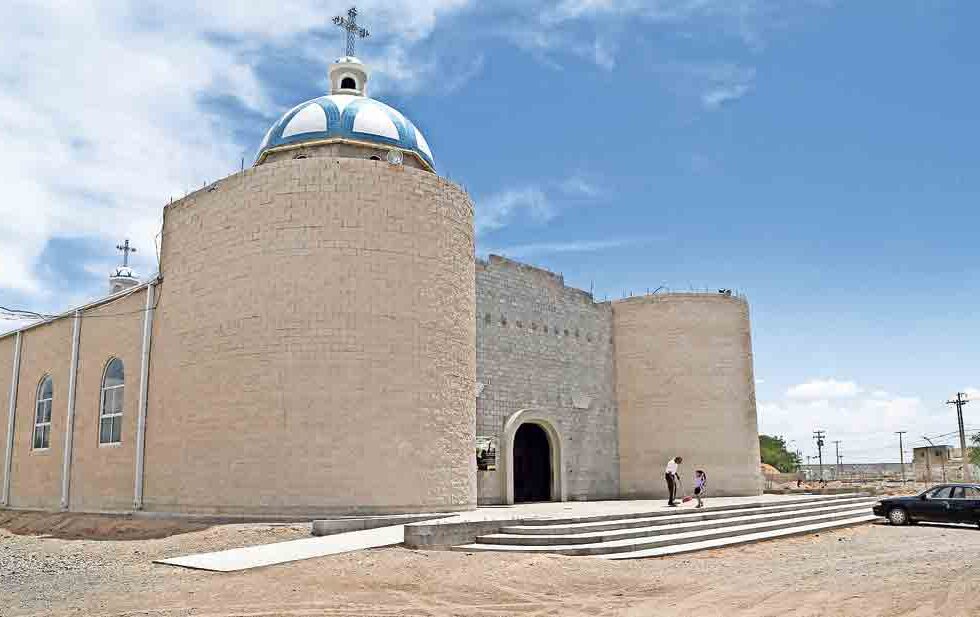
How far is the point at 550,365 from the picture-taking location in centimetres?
2300

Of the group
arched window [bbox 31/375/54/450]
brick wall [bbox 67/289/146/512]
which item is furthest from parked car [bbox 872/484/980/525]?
arched window [bbox 31/375/54/450]

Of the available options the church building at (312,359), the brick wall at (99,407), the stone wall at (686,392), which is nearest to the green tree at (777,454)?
the stone wall at (686,392)

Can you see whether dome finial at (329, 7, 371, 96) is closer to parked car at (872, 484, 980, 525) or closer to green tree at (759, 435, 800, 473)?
parked car at (872, 484, 980, 525)

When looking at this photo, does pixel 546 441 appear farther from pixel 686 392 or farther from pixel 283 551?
pixel 283 551

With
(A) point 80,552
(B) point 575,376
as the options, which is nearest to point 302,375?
(A) point 80,552

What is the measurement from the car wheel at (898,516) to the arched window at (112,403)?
17.9 metres

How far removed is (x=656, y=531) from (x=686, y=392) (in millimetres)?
11958

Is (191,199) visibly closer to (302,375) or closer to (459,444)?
(302,375)

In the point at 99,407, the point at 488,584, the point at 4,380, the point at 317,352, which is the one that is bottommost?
the point at 488,584

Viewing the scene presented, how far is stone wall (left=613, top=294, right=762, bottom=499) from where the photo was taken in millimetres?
24953

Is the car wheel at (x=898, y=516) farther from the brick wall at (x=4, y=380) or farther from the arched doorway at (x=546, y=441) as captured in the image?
the brick wall at (x=4, y=380)

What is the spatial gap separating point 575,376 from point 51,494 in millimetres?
14286

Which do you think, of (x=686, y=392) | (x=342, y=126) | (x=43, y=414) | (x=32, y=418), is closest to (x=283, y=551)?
(x=342, y=126)

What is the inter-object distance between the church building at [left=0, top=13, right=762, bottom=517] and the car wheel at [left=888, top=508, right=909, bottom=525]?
8.11m
